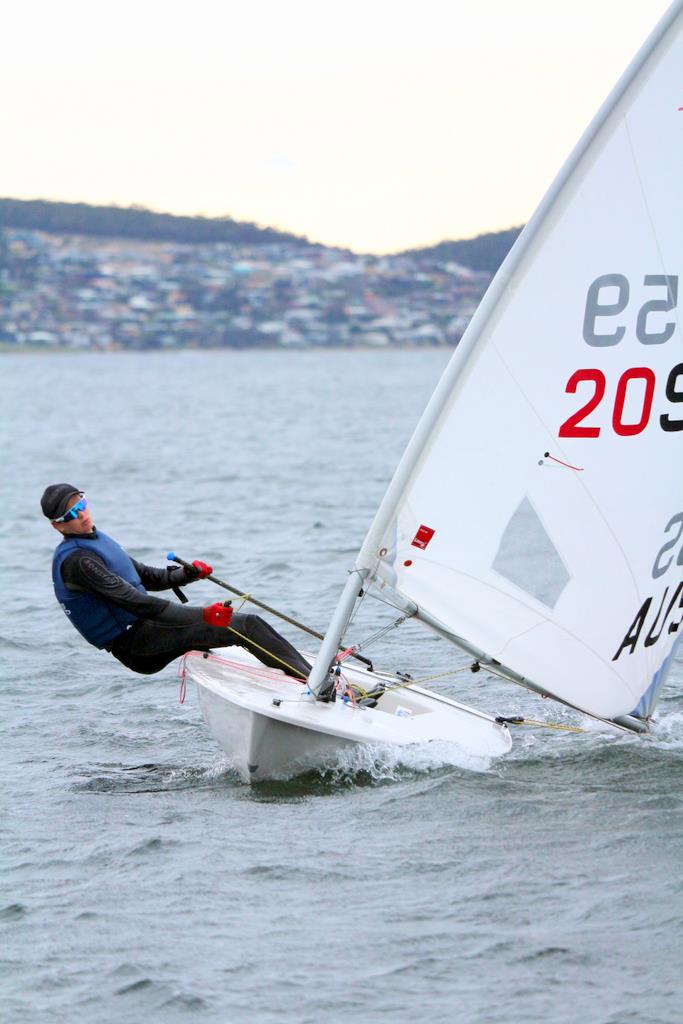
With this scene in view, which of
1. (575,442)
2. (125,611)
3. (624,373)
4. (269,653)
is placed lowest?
(269,653)

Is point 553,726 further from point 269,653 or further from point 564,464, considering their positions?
point 564,464

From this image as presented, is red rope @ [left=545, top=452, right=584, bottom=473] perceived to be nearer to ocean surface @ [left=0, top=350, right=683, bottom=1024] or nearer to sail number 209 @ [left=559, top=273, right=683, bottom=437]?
sail number 209 @ [left=559, top=273, right=683, bottom=437]

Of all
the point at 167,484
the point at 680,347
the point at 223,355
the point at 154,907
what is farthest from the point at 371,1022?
the point at 223,355

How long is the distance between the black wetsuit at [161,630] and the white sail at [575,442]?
1073 mm

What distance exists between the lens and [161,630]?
8.35 meters

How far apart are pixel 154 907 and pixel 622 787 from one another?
8.42ft

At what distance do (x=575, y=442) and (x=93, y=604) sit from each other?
2686mm

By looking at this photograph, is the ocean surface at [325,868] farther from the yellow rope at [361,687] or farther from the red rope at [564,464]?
the red rope at [564,464]

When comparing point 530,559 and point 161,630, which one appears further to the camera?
point 161,630

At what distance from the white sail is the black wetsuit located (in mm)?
1073

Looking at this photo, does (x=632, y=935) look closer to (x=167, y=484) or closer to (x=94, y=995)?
(x=94, y=995)

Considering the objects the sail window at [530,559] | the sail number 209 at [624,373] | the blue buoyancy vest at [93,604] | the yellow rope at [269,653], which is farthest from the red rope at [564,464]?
the blue buoyancy vest at [93,604]

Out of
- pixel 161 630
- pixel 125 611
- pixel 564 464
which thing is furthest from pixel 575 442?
pixel 125 611

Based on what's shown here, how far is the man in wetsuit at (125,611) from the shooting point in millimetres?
8188
